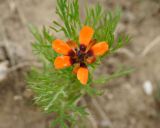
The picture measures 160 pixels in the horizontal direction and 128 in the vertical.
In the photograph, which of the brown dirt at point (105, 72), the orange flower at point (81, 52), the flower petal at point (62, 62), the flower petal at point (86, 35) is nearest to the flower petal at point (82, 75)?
the orange flower at point (81, 52)

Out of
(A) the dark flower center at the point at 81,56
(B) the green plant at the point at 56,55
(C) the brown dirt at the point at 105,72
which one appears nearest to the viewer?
(A) the dark flower center at the point at 81,56

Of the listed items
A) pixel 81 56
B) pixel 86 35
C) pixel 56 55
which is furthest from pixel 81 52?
pixel 56 55

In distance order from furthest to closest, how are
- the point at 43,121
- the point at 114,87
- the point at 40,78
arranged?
the point at 114,87, the point at 43,121, the point at 40,78

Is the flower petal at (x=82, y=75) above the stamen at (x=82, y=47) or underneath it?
underneath

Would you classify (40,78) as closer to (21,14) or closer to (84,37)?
(84,37)

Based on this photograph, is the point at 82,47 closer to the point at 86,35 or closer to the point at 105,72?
the point at 86,35

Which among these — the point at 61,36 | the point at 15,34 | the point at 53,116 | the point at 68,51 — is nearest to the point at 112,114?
the point at 53,116

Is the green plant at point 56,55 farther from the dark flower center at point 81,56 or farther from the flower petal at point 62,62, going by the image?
the flower petal at point 62,62
